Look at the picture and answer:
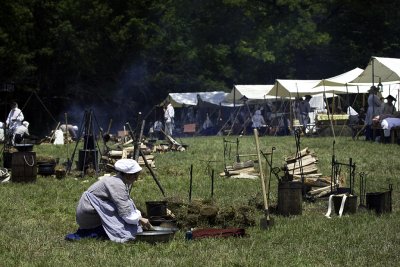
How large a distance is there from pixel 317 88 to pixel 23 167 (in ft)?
65.9

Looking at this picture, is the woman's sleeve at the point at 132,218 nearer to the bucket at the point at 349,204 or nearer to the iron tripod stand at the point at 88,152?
the bucket at the point at 349,204

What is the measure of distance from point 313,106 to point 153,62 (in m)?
10.8

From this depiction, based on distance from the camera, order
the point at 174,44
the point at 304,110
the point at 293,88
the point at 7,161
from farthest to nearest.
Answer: the point at 174,44 → the point at 304,110 → the point at 293,88 → the point at 7,161

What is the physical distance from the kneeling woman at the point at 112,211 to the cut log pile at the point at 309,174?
14.3 feet

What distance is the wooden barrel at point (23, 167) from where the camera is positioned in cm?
1493

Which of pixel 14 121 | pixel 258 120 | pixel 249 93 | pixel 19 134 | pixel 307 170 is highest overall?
pixel 249 93

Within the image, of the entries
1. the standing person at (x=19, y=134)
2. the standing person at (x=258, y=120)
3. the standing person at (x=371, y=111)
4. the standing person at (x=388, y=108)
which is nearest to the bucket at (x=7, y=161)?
the standing person at (x=19, y=134)

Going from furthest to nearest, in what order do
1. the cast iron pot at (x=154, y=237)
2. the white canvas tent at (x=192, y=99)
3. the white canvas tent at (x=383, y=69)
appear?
the white canvas tent at (x=192, y=99) < the white canvas tent at (x=383, y=69) < the cast iron pot at (x=154, y=237)

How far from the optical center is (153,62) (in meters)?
44.7

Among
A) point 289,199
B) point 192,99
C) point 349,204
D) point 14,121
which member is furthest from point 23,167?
point 192,99

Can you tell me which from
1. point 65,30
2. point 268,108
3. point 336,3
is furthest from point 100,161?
point 336,3

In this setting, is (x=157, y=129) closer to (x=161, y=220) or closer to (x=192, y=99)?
(x=192, y=99)

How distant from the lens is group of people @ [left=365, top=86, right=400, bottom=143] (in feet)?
76.5

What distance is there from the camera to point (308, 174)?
43.8 ft
